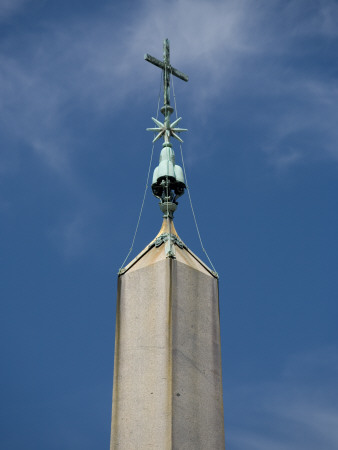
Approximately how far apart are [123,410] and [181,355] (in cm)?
153

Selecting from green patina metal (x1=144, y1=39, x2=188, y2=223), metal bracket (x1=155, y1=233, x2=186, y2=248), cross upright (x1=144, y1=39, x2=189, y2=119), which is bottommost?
metal bracket (x1=155, y1=233, x2=186, y2=248)

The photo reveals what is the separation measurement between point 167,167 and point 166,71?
3.12 metres

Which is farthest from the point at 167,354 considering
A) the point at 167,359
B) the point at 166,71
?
the point at 166,71

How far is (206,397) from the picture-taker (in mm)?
13539

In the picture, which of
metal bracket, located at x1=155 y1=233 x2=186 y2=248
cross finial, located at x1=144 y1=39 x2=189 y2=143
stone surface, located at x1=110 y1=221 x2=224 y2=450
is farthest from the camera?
cross finial, located at x1=144 y1=39 x2=189 y2=143

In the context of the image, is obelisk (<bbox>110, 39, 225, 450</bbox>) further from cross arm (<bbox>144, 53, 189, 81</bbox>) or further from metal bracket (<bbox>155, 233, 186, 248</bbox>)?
cross arm (<bbox>144, 53, 189, 81</bbox>)

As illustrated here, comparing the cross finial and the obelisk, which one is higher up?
the cross finial

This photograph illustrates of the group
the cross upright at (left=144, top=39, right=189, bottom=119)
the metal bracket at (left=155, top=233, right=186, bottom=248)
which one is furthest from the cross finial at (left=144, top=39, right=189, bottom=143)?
the metal bracket at (left=155, top=233, right=186, bottom=248)

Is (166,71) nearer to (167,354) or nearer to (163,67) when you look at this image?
(163,67)

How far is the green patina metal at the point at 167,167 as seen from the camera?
16.2m

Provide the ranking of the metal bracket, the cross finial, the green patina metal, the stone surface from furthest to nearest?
the cross finial
the green patina metal
the metal bracket
the stone surface

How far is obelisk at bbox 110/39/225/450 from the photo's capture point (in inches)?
509

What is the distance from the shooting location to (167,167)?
53.6 feet

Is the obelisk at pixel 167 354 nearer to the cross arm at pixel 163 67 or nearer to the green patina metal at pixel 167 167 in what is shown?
the green patina metal at pixel 167 167
